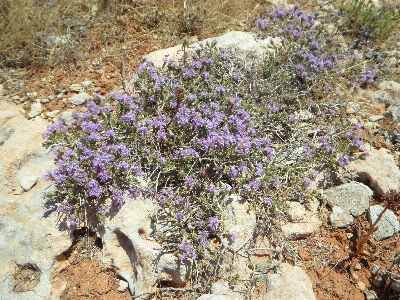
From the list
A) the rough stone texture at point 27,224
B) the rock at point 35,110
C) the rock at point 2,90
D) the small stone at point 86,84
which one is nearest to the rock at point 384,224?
the rough stone texture at point 27,224

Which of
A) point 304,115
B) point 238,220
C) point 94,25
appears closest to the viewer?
point 238,220

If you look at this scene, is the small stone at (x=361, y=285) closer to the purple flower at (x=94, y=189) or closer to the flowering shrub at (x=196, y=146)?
the flowering shrub at (x=196, y=146)

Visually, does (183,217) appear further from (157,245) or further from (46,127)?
(46,127)

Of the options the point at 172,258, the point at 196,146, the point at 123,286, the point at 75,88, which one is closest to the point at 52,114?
the point at 75,88

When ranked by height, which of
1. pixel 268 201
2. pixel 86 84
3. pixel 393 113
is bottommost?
pixel 268 201

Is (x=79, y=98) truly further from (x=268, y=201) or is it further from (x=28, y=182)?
(x=268, y=201)

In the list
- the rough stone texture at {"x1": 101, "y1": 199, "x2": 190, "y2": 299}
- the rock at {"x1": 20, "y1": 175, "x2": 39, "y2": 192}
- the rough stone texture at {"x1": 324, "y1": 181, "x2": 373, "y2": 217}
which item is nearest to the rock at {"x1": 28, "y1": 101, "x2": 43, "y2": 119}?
the rock at {"x1": 20, "y1": 175, "x2": 39, "y2": 192}

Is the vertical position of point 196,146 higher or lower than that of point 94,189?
higher
